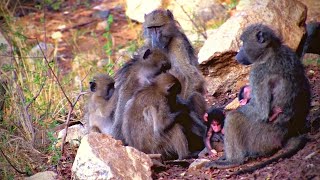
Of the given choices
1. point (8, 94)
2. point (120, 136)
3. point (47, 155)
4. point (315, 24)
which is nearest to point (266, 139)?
point (120, 136)

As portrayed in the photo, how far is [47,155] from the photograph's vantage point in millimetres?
6152

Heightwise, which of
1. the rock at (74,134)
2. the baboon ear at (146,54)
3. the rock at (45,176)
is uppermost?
the baboon ear at (146,54)

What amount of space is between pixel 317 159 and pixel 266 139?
504 millimetres

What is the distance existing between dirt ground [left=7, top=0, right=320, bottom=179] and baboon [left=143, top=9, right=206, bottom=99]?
35.5 inches

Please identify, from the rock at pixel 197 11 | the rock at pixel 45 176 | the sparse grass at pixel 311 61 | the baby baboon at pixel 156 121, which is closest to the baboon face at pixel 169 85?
the baby baboon at pixel 156 121

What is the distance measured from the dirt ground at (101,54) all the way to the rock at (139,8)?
19cm

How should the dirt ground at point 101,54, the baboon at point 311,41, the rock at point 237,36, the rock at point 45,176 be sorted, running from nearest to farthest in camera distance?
the dirt ground at point 101,54
the rock at point 45,176
the rock at point 237,36
the baboon at point 311,41

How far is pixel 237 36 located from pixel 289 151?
2373mm

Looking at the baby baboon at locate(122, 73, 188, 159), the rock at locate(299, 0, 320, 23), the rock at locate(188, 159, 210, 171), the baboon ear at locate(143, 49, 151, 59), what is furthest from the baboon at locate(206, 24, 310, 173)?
the rock at locate(299, 0, 320, 23)

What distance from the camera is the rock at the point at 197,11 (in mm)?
10266

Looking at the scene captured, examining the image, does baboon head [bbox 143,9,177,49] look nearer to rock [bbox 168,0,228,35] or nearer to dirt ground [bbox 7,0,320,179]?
dirt ground [bbox 7,0,320,179]

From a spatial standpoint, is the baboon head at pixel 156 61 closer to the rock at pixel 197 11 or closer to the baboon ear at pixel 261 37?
the baboon ear at pixel 261 37

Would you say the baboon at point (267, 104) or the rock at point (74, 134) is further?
the rock at point (74, 134)

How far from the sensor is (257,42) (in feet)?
16.8
